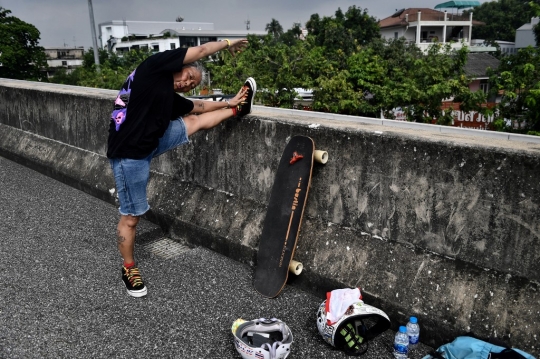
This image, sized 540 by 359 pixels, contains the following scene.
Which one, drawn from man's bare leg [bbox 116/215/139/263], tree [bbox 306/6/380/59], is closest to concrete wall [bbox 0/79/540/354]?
man's bare leg [bbox 116/215/139/263]

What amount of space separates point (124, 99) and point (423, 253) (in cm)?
259

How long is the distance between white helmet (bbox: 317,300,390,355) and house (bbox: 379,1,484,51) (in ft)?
305

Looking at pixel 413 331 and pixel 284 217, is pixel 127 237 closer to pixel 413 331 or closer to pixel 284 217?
pixel 284 217

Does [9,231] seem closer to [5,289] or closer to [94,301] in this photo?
[5,289]

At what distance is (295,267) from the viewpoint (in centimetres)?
383

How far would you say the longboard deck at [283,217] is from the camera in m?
3.88

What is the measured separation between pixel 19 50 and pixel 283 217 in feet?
237

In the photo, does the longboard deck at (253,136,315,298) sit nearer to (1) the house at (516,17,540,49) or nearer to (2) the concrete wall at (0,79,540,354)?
(2) the concrete wall at (0,79,540,354)

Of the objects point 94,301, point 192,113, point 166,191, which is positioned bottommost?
point 94,301

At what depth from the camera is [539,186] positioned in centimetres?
288

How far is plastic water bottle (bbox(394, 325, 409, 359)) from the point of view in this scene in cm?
Result: 304

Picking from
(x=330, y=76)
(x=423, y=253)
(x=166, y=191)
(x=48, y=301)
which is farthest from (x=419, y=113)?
(x=48, y=301)

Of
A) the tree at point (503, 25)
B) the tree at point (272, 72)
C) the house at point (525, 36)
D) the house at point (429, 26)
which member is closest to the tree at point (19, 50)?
the tree at point (272, 72)

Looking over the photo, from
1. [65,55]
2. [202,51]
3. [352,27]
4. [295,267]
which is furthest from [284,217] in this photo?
[65,55]
